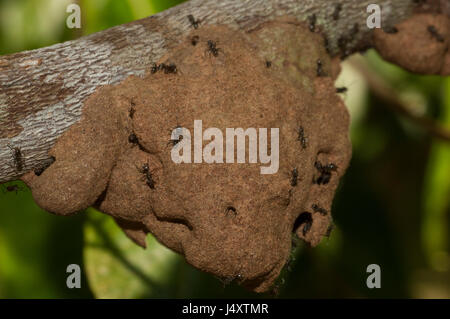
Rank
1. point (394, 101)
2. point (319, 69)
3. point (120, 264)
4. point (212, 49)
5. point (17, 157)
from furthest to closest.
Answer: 1. point (394, 101)
2. point (120, 264)
3. point (319, 69)
4. point (212, 49)
5. point (17, 157)

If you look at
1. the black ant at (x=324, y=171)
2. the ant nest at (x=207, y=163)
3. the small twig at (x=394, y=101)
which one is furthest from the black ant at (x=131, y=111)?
the small twig at (x=394, y=101)

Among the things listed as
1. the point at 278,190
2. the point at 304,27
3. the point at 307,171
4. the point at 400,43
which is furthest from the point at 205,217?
the point at 400,43

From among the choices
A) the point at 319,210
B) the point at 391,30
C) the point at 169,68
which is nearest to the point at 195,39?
the point at 169,68

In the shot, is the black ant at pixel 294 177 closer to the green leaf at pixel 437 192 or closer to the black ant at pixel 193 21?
the black ant at pixel 193 21

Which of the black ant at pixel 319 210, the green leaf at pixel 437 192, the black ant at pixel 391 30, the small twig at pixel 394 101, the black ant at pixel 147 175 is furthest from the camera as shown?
the green leaf at pixel 437 192

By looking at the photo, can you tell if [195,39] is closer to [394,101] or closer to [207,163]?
[207,163]

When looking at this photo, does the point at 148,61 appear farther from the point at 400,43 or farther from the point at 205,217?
the point at 400,43

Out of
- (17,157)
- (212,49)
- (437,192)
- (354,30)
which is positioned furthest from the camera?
(437,192)
